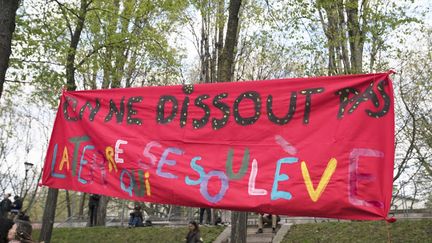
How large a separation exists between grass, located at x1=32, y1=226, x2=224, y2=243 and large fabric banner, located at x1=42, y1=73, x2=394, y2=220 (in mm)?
9814

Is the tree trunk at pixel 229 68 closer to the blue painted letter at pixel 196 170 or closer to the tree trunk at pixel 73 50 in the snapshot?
the blue painted letter at pixel 196 170

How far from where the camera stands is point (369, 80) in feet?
16.7

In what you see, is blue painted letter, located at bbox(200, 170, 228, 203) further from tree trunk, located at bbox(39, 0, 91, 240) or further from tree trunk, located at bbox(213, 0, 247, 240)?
tree trunk, located at bbox(39, 0, 91, 240)

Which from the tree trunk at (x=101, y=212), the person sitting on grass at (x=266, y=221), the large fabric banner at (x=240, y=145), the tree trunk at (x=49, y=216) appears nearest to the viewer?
the large fabric banner at (x=240, y=145)

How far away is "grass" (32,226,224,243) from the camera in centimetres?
1666

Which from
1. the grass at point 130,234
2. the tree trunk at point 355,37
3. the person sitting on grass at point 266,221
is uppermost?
the tree trunk at point 355,37

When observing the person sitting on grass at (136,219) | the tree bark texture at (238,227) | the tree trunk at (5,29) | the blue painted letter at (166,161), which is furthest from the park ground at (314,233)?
the tree trunk at (5,29)

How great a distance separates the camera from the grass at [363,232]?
44.4 ft

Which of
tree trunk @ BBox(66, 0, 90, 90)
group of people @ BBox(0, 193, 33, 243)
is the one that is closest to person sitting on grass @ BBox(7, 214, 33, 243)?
group of people @ BBox(0, 193, 33, 243)

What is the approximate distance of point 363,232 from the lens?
1426cm

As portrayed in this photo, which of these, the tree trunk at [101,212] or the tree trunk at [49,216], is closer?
the tree trunk at [49,216]

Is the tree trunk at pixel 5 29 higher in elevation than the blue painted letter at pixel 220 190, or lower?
higher

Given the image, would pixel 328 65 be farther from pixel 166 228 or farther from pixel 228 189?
pixel 228 189

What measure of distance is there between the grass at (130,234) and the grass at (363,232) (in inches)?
119
